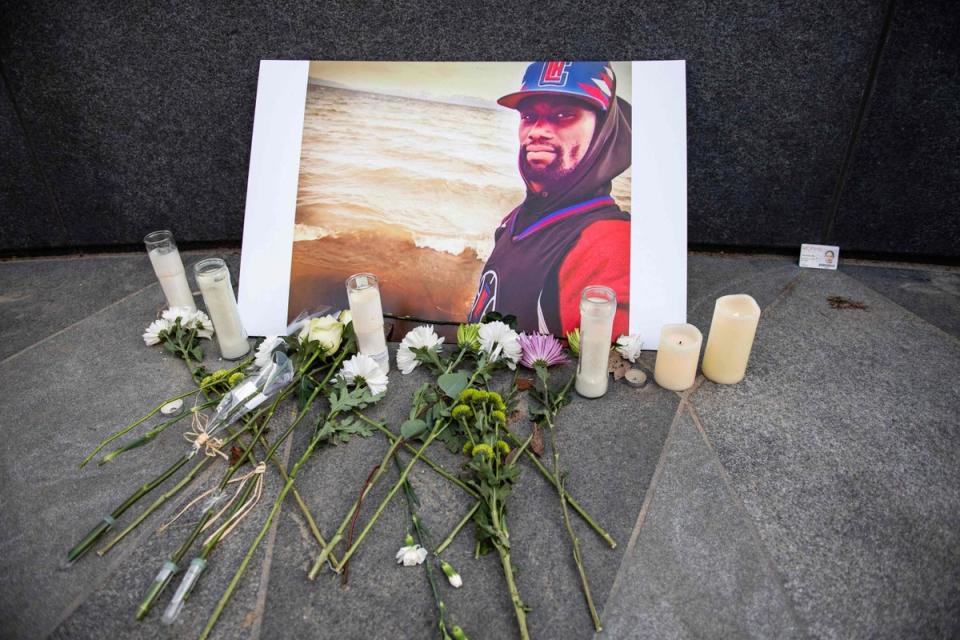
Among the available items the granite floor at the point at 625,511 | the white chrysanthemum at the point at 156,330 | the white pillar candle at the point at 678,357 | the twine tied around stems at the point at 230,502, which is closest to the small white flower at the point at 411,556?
the granite floor at the point at 625,511

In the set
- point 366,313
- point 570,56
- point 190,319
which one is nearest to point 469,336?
point 366,313

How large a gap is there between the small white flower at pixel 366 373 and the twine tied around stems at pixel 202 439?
0.72 feet

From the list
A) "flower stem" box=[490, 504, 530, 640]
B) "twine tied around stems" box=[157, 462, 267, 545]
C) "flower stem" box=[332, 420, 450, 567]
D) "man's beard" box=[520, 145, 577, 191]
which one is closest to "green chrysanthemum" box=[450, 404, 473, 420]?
"flower stem" box=[332, 420, 450, 567]

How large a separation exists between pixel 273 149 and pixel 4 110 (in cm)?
79

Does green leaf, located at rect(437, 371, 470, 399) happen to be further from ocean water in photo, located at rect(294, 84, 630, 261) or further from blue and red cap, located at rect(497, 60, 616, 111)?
blue and red cap, located at rect(497, 60, 616, 111)

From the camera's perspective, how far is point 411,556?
728 mm

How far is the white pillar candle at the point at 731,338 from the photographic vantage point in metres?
0.97

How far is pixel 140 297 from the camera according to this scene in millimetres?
1384

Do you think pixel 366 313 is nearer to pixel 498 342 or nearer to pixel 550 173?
pixel 498 342

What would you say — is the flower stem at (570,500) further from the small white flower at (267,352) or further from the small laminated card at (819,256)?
the small laminated card at (819,256)

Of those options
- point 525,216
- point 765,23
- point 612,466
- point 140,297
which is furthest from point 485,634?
point 765,23

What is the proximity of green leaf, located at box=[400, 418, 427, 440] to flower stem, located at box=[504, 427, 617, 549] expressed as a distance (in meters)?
0.13

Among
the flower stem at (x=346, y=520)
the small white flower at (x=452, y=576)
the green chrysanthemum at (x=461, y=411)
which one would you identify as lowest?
the small white flower at (x=452, y=576)

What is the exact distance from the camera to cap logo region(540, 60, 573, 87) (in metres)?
1.26
